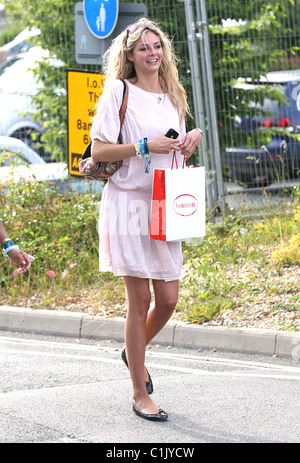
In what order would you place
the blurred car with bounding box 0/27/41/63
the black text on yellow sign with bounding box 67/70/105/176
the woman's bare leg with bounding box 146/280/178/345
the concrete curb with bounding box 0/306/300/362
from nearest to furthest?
the woman's bare leg with bounding box 146/280/178/345 → the concrete curb with bounding box 0/306/300/362 → the black text on yellow sign with bounding box 67/70/105/176 → the blurred car with bounding box 0/27/41/63

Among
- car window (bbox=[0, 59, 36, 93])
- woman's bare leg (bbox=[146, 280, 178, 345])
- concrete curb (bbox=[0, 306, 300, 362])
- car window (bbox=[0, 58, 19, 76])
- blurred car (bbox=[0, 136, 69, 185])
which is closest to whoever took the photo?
woman's bare leg (bbox=[146, 280, 178, 345])

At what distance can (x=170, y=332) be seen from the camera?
23.3 ft

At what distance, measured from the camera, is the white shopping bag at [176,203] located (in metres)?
4.75

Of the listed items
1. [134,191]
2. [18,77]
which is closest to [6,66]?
[18,77]

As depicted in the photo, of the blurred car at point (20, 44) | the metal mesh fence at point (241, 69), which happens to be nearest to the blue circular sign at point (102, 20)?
the metal mesh fence at point (241, 69)

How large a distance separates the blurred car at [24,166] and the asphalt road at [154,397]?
328 cm

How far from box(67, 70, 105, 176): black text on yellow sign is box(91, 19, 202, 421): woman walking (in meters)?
4.44

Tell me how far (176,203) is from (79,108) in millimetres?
4892

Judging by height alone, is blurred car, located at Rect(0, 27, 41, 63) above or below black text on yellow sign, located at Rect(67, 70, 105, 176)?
above

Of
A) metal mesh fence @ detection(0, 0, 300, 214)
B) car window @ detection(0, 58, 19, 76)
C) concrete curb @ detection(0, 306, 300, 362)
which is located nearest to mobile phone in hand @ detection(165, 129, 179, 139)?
concrete curb @ detection(0, 306, 300, 362)

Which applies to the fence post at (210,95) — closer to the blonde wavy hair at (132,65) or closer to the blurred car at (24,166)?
the blurred car at (24,166)

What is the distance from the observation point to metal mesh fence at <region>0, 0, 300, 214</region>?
416 inches

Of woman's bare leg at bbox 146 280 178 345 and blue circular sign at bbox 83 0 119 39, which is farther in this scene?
blue circular sign at bbox 83 0 119 39

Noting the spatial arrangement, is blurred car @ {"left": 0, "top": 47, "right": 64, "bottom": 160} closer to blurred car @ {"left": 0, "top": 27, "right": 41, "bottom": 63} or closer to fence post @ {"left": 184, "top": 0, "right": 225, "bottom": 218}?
blurred car @ {"left": 0, "top": 27, "right": 41, "bottom": 63}
